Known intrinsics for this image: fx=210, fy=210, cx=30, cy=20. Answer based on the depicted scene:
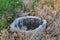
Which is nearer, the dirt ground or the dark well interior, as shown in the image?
the dirt ground

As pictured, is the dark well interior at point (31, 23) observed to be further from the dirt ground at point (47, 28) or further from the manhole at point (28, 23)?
the dirt ground at point (47, 28)

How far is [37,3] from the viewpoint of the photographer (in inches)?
148

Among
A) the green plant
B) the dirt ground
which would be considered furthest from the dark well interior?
the green plant

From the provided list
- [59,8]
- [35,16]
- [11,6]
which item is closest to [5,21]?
[11,6]

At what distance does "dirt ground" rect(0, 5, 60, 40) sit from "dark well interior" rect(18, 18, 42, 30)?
174 mm

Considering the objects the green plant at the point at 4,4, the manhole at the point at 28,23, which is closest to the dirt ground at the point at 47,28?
the manhole at the point at 28,23

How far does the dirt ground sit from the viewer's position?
3.03 m

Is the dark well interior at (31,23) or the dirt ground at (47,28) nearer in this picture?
the dirt ground at (47,28)

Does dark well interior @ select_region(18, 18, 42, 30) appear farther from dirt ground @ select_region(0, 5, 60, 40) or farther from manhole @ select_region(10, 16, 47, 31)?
dirt ground @ select_region(0, 5, 60, 40)

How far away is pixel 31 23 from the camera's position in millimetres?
3344

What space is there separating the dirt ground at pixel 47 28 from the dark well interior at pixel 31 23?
0.57 feet

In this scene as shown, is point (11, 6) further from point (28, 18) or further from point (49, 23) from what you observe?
point (49, 23)

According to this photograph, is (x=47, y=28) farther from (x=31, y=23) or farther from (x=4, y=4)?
(x=4, y=4)

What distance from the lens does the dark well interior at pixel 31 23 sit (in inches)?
128
